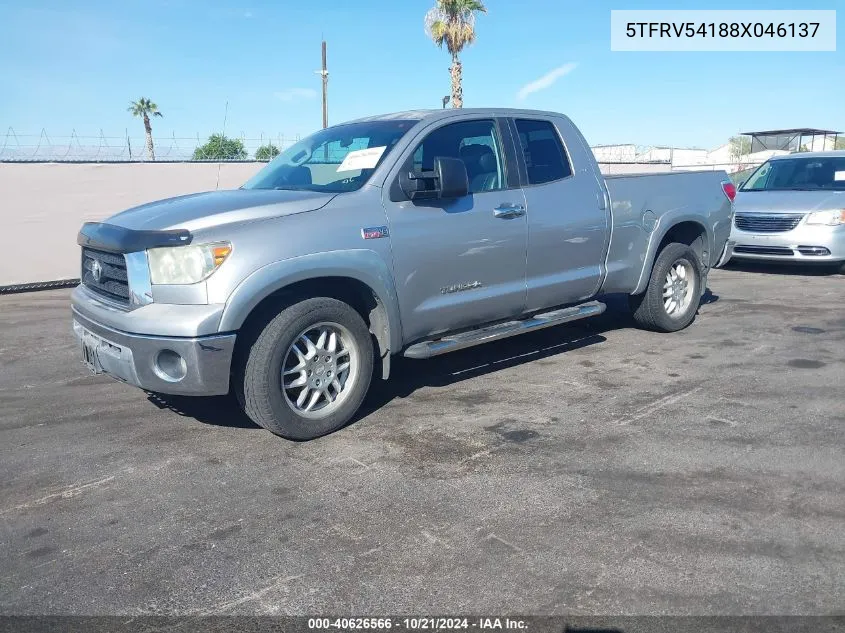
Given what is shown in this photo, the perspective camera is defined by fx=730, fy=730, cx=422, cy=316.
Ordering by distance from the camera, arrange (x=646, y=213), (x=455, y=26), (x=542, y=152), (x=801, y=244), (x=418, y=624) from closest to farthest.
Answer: (x=418, y=624), (x=542, y=152), (x=646, y=213), (x=801, y=244), (x=455, y=26)

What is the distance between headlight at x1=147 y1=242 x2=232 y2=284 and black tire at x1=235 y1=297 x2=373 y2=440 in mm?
466

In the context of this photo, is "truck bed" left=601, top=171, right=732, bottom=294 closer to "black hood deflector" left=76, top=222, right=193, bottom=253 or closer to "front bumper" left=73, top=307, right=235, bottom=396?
"front bumper" left=73, top=307, right=235, bottom=396

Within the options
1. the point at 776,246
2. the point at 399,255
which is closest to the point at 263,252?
the point at 399,255

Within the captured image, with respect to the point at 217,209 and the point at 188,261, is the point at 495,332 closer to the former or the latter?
the point at 217,209

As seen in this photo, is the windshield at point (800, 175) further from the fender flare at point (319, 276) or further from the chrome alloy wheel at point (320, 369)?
the chrome alloy wheel at point (320, 369)

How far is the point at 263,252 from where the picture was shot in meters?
3.97

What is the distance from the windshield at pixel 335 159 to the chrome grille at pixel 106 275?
124 cm

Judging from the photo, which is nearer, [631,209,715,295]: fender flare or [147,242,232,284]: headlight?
[147,242,232,284]: headlight

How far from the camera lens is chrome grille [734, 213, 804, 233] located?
999cm

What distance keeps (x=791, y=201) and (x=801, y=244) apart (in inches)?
27.1

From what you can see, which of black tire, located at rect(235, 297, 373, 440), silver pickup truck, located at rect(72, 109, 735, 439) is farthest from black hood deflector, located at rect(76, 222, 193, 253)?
black tire, located at rect(235, 297, 373, 440)

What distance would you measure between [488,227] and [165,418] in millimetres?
2510

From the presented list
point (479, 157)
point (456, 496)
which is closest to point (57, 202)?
point (479, 157)

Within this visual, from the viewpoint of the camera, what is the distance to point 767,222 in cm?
1023
